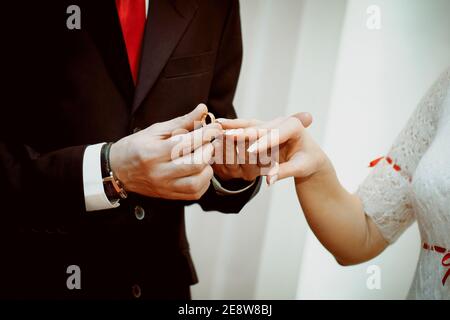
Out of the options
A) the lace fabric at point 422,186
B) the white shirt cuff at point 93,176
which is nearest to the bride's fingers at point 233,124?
the white shirt cuff at point 93,176

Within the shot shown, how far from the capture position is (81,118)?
68 centimetres

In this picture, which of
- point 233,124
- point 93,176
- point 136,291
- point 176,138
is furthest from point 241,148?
point 136,291

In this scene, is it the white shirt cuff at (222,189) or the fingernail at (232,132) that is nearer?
the fingernail at (232,132)

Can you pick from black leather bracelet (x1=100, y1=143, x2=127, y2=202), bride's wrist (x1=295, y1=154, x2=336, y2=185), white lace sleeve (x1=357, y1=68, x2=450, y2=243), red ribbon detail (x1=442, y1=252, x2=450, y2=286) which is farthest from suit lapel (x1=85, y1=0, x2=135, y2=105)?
red ribbon detail (x1=442, y1=252, x2=450, y2=286)

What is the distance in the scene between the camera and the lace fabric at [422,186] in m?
0.67

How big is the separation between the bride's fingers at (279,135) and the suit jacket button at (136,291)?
38 cm

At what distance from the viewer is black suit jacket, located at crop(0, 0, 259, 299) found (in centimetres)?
64

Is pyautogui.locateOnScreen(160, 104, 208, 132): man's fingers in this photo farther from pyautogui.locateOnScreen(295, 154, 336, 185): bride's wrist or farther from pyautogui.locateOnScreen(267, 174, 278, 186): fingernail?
pyautogui.locateOnScreen(295, 154, 336, 185): bride's wrist

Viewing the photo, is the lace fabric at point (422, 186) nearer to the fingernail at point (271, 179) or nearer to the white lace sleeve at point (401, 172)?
the white lace sleeve at point (401, 172)

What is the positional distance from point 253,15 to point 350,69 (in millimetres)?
301

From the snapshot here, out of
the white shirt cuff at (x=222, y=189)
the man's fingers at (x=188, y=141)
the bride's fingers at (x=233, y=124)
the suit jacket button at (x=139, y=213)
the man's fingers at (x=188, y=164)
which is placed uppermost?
the bride's fingers at (x=233, y=124)

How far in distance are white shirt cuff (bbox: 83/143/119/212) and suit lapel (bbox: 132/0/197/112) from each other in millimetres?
110
